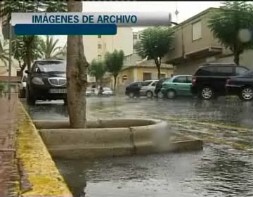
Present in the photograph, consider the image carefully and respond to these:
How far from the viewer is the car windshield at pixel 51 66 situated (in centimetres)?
1758

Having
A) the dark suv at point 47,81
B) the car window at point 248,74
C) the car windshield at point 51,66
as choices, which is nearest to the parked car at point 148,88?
the car window at point 248,74

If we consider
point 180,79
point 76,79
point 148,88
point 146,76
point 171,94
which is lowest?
point 171,94

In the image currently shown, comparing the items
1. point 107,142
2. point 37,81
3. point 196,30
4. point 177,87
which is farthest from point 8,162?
point 196,30

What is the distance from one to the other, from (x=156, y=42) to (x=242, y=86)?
80.2 feet

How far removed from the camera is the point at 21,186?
13.9ft

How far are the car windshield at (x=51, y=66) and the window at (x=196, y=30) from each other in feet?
79.9

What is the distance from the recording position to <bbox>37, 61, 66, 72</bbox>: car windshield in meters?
17.6

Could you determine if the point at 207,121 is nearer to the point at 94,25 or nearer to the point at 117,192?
the point at 94,25

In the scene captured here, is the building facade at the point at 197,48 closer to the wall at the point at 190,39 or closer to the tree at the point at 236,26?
the wall at the point at 190,39

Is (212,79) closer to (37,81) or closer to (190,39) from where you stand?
(37,81)

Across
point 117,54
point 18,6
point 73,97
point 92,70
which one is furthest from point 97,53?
point 73,97

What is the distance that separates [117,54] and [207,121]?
57870mm

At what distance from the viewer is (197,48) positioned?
41.1m

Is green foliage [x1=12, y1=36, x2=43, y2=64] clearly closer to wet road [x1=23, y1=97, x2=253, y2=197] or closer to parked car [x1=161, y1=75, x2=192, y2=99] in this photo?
parked car [x1=161, y1=75, x2=192, y2=99]
